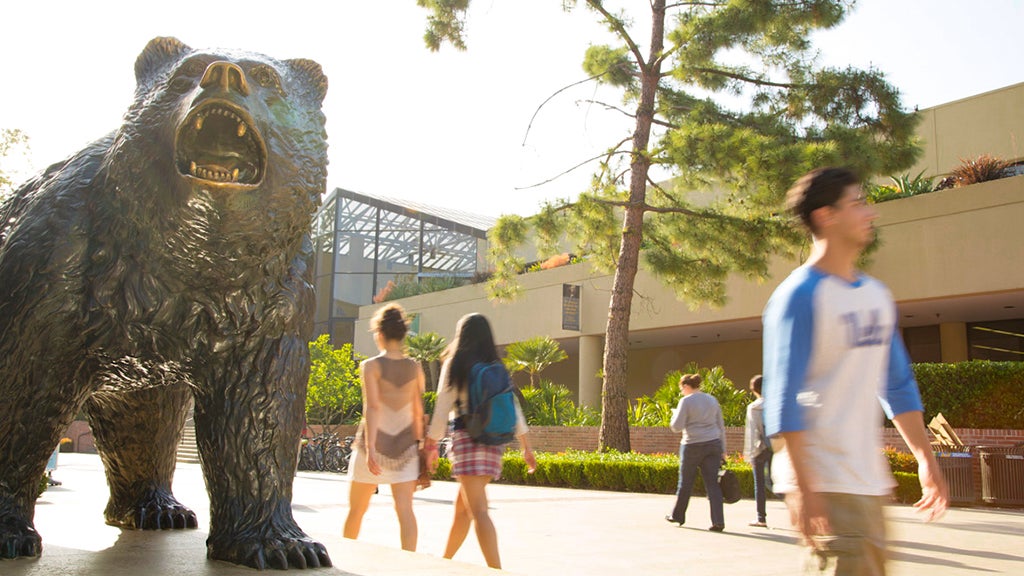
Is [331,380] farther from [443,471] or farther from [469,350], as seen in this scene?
[469,350]

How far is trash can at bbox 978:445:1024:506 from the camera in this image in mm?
11781

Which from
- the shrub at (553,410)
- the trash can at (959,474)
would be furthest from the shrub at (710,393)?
the trash can at (959,474)

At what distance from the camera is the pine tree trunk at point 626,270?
14.6 m

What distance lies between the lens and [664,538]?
6.96 m

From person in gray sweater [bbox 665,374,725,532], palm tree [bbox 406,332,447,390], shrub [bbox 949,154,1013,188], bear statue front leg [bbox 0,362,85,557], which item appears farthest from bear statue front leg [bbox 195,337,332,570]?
palm tree [bbox 406,332,447,390]

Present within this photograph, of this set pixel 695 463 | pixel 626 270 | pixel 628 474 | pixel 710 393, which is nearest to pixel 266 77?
pixel 695 463

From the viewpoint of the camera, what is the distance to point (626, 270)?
1473 cm

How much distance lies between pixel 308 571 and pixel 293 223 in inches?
41.8

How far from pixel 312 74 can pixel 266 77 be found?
0.28m

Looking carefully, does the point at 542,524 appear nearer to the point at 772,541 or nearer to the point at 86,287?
the point at 772,541

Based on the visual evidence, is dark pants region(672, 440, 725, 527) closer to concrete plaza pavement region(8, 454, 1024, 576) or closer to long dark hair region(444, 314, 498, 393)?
concrete plaza pavement region(8, 454, 1024, 576)

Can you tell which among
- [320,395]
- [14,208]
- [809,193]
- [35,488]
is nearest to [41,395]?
[35,488]

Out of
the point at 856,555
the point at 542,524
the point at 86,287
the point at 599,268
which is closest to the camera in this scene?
the point at 856,555

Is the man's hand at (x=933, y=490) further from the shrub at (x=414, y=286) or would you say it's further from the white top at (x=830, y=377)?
the shrub at (x=414, y=286)
